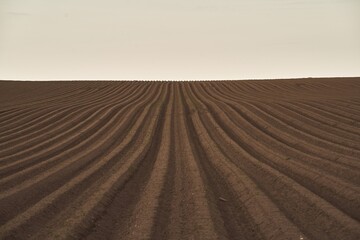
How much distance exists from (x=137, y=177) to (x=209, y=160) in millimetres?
1687

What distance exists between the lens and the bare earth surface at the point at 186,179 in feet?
14.8

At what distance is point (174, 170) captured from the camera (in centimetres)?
704

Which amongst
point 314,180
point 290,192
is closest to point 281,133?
point 314,180

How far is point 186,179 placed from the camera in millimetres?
6457

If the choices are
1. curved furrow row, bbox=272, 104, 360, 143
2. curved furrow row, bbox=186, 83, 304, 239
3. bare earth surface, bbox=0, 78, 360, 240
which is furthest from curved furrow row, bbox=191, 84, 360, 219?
curved furrow row, bbox=272, 104, 360, 143

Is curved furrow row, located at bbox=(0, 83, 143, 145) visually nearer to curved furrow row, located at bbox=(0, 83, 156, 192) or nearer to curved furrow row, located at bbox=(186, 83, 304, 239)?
curved furrow row, located at bbox=(0, 83, 156, 192)

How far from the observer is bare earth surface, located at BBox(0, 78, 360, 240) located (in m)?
4.52

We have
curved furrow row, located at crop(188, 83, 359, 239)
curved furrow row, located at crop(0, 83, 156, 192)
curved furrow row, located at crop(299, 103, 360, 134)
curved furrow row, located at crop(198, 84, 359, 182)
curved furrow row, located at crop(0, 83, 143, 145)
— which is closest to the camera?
curved furrow row, located at crop(188, 83, 359, 239)

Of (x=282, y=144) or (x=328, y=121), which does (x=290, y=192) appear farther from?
(x=328, y=121)

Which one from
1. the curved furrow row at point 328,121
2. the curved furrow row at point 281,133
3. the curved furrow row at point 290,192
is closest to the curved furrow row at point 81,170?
the curved furrow row at point 290,192

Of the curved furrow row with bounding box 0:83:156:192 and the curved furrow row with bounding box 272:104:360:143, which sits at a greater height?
the curved furrow row with bounding box 272:104:360:143

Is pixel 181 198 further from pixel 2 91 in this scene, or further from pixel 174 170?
pixel 2 91

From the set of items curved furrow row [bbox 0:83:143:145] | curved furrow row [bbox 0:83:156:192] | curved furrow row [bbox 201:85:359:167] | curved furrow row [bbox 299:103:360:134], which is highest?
curved furrow row [bbox 299:103:360:134]

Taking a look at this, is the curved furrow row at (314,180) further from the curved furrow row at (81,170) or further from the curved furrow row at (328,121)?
the curved furrow row at (81,170)
